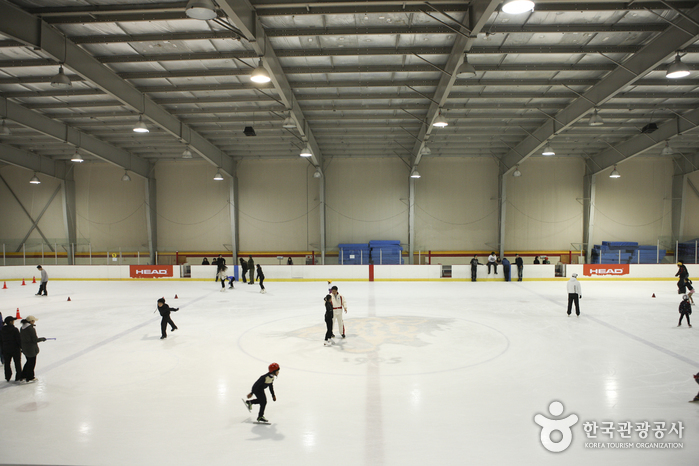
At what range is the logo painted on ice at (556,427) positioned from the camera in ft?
18.7

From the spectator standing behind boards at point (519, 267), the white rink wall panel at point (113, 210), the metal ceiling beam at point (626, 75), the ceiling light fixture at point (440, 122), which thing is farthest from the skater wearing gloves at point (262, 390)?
the white rink wall panel at point (113, 210)

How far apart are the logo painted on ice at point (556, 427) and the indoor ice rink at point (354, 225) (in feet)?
0.11

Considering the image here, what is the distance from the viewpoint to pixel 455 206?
31.8 metres

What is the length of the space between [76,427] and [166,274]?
20.2 m

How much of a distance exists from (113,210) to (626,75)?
3536 cm

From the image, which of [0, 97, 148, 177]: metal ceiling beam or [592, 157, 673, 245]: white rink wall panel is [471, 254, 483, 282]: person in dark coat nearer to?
[592, 157, 673, 245]: white rink wall panel

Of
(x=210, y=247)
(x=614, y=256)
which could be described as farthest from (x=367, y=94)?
(x=614, y=256)

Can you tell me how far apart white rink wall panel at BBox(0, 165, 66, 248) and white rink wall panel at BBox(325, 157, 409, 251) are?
22.7 metres

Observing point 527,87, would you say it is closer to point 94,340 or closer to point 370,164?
point 370,164

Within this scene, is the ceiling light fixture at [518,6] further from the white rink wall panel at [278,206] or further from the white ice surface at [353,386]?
the white rink wall panel at [278,206]

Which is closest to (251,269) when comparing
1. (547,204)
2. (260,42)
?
(260,42)

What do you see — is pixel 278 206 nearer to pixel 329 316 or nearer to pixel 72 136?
pixel 72 136

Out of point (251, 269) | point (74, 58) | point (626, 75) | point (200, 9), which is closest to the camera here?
point (200, 9)

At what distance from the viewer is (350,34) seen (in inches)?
530
